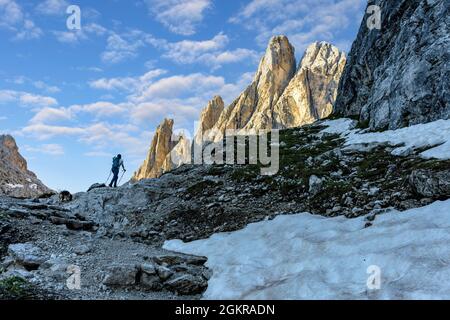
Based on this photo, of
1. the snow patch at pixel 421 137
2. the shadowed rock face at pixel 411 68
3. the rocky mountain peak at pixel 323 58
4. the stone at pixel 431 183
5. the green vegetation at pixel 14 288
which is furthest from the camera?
the rocky mountain peak at pixel 323 58

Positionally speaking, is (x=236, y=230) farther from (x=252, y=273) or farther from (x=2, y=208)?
(x=2, y=208)

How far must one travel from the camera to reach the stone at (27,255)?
12805mm

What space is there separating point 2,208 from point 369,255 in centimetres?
1698

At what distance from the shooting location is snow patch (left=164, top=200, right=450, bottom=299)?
8883 millimetres

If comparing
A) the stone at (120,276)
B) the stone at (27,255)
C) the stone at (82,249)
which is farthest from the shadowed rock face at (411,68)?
the stone at (27,255)

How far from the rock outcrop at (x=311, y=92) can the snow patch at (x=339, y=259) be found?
474 feet

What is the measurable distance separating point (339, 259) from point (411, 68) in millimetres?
26246

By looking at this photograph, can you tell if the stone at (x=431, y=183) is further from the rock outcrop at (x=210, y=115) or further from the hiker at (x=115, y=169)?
the rock outcrop at (x=210, y=115)

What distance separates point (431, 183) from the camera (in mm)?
13891

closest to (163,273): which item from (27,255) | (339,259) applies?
(27,255)

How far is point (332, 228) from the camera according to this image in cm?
1348

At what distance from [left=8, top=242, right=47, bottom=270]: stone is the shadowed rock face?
2554 centimetres

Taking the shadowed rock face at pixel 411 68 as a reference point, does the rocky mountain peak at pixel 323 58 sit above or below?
above

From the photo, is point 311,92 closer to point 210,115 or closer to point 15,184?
point 210,115
